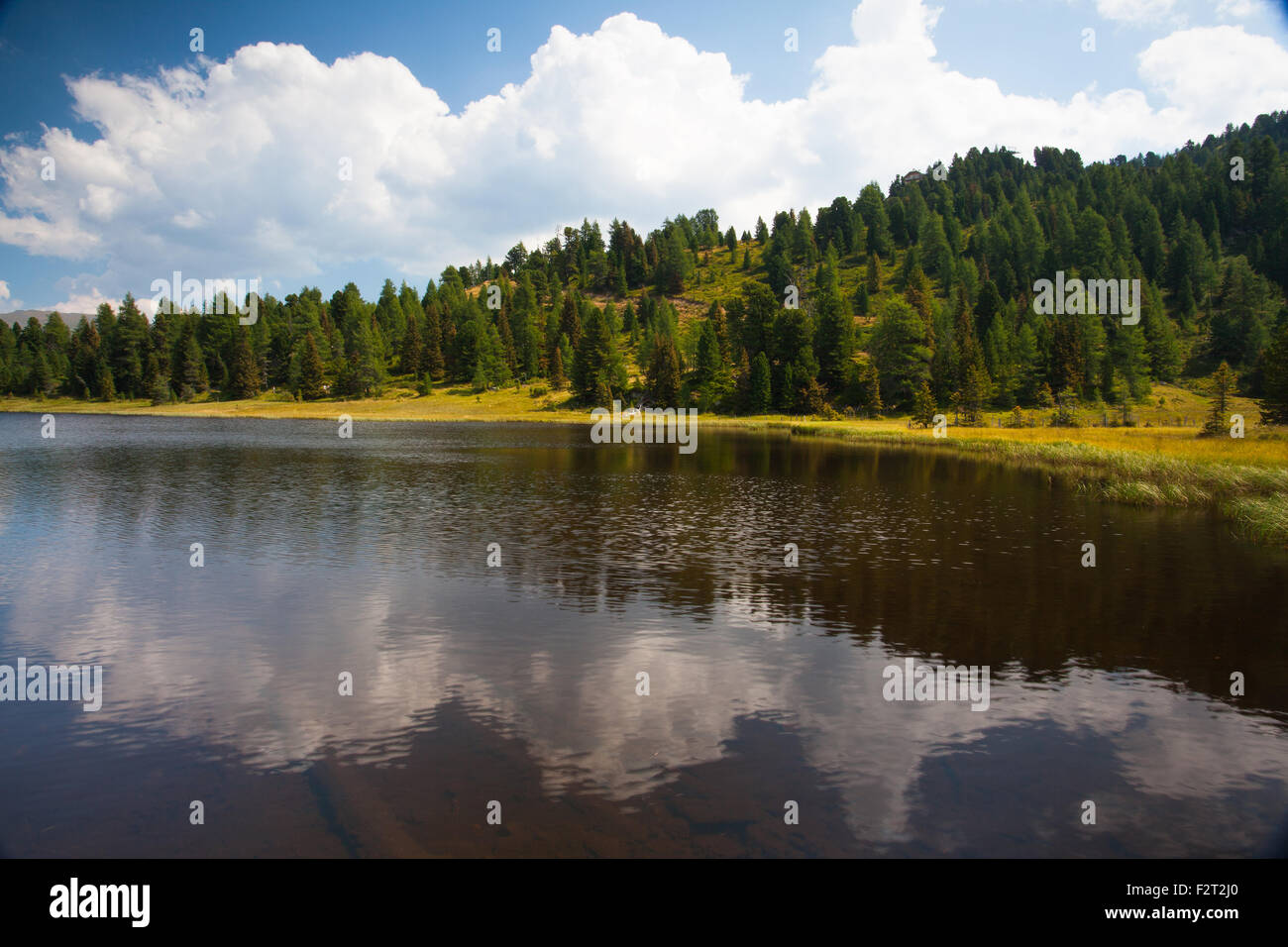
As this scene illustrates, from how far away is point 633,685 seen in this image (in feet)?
52.0

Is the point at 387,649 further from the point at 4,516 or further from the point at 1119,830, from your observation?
the point at 4,516

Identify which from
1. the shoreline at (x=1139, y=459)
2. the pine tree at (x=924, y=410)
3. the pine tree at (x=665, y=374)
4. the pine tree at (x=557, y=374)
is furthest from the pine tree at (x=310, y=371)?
the pine tree at (x=924, y=410)

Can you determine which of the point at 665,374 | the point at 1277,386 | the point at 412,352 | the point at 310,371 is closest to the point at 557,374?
the point at 665,374

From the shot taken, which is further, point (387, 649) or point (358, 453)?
point (358, 453)

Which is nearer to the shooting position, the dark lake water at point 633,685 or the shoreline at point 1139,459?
the dark lake water at point 633,685

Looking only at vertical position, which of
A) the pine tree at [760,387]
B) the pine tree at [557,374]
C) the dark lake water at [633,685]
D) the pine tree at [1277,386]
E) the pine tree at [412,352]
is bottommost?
the dark lake water at [633,685]

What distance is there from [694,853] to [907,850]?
3076 mm

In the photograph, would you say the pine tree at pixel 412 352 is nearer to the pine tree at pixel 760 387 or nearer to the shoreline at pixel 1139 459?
the shoreline at pixel 1139 459

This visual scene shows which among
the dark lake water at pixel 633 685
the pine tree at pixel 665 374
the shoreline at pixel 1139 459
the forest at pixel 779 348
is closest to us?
the dark lake water at pixel 633 685

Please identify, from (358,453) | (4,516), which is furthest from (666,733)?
(358,453)

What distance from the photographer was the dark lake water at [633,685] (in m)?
10.7

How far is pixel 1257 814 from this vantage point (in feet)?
36.9

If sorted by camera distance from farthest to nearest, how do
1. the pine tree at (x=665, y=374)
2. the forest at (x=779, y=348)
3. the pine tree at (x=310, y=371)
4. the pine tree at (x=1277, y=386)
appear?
the pine tree at (x=310, y=371) < the pine tree at (x=665, y=374) < the forest at (x=779, y=348) < the pine tree at (x=1277, y=386)

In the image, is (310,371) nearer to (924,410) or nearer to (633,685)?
(924,410)
